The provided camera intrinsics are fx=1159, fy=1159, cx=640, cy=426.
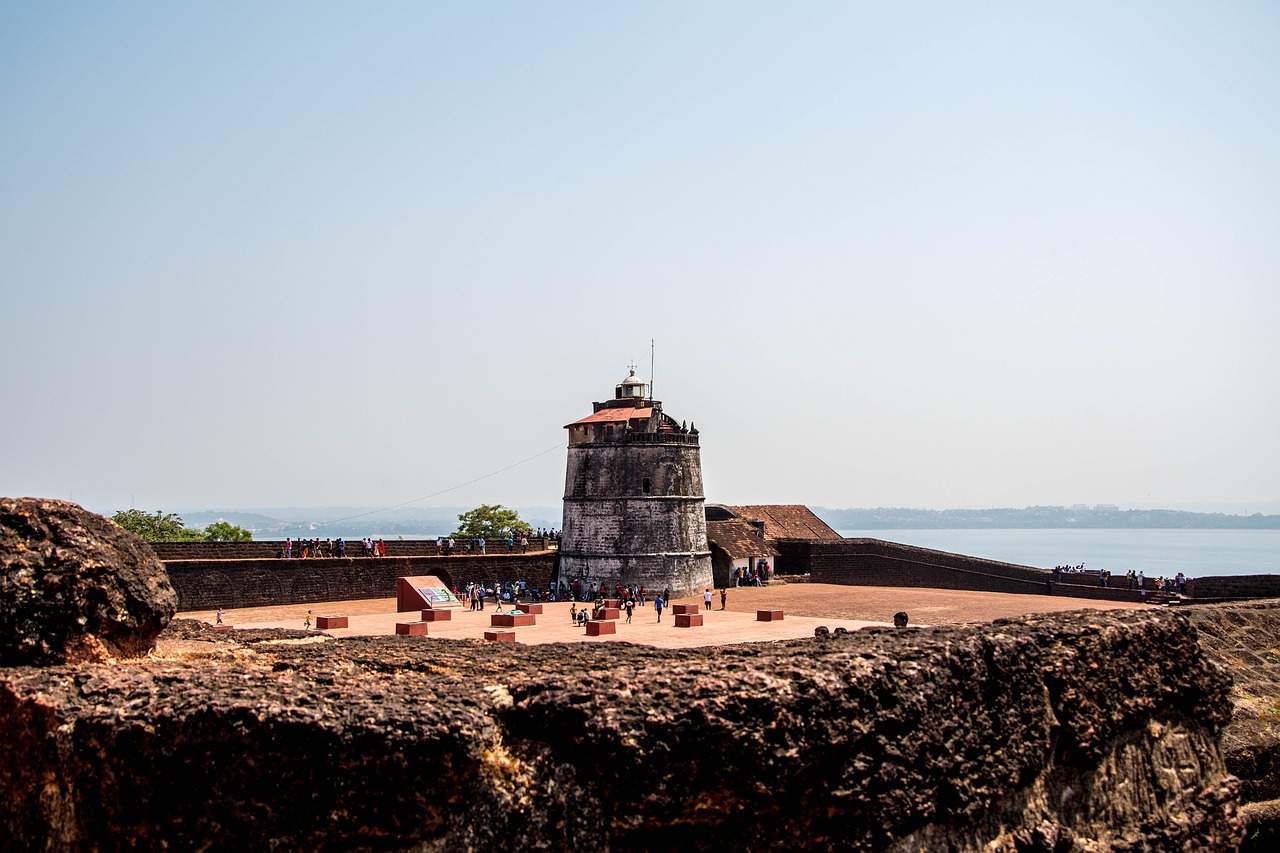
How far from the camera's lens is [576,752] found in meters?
7.02

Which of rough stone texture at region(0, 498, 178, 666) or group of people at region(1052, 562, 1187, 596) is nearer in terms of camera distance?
rough stone texture at region(0, 498, 178, 666)

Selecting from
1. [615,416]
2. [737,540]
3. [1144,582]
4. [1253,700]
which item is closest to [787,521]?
[737,540]

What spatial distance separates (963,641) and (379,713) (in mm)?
4358

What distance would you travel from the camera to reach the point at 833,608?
107ft

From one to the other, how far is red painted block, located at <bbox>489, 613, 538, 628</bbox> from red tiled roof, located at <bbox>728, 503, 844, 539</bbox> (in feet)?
65.5

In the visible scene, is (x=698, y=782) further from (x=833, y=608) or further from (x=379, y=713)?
(x=833, y=608)

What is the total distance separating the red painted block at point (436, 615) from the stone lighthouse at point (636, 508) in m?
9.51

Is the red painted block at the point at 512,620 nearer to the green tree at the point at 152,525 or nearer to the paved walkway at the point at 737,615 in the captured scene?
the paved walkway at the point at 737,615

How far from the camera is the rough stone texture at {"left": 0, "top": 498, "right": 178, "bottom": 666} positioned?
8.16 meters

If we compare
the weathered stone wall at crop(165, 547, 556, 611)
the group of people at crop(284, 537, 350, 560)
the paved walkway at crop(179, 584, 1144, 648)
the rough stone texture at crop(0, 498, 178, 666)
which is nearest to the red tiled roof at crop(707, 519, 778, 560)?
the paved walkway at crop(179, 584, 1144, 648)

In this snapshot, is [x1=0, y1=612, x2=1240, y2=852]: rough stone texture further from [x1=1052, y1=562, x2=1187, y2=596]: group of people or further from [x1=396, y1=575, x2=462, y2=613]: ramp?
[x1=1052, y1=562, x2=1187, y2=596]: group of people

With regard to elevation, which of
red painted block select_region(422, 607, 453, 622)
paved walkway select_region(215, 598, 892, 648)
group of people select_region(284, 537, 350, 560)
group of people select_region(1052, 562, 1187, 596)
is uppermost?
group of people select_region(284, 537, 350, 560)

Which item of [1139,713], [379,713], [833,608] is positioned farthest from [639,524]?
[379,713]

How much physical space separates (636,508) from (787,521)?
44.6 ft
